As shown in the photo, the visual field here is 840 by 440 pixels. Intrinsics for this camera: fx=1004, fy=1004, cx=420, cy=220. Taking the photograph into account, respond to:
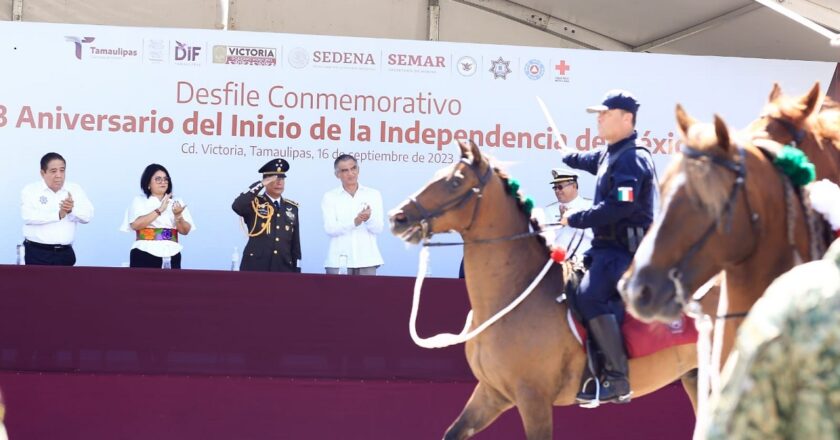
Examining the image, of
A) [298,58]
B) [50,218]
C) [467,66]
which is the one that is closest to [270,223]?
[298,58]

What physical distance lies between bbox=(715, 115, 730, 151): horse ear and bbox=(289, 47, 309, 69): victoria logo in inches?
284

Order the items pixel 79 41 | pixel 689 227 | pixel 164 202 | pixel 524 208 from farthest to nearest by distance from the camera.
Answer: pixel 79 41
pixel 164 202
pixel 524 208
pixel 689 227

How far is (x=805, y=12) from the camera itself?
10734 mm

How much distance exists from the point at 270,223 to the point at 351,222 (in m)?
0.76

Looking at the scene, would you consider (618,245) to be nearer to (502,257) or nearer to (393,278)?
(502,257)

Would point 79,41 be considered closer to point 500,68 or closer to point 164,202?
point 164,202

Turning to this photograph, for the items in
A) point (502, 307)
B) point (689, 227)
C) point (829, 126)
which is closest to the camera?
point (689, 227)

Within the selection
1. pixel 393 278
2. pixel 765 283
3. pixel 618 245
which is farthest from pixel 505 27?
pixel 765 283

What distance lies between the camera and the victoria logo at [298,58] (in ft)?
33.2

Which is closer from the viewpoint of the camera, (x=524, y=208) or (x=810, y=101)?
(x=810, y=101)

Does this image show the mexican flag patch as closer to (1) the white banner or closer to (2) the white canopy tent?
(1) the white banner

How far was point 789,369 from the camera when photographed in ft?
5.02

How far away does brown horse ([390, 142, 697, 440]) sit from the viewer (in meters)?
6.04

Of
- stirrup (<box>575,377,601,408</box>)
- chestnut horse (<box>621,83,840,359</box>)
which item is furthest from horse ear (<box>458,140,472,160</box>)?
chestnut horse (<box>621,83,840,359</box>)
